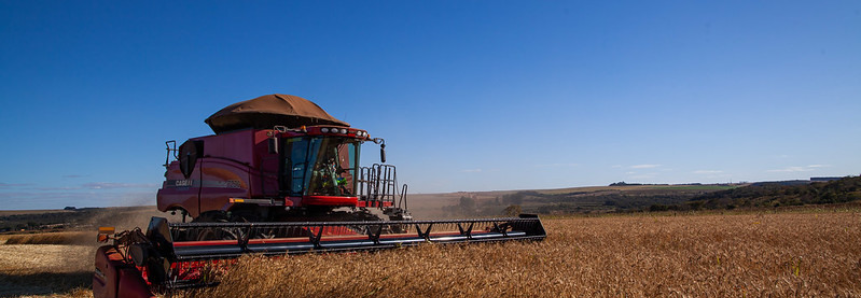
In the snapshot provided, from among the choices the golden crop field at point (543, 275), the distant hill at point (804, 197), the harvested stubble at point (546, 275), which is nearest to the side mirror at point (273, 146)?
the golden crop field at point (543, 275)

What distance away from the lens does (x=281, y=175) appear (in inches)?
332

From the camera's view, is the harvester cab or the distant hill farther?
the distant hill

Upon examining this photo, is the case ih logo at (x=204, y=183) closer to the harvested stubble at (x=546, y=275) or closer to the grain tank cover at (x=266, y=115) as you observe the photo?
the grain tank cover at (x=266, y=115)

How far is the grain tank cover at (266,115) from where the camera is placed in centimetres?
891

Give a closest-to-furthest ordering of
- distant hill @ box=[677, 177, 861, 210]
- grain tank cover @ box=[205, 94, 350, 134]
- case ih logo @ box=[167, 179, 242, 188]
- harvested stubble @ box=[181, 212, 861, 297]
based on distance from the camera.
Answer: harvested stubble @ box=[181, 212, 861, 297] < case ih logo @ box=[167, 179, 242, 188] < grain tank cover @ box=[205, 94, 350, 134] < distant hill @ box=[677, 177, 861, 210]

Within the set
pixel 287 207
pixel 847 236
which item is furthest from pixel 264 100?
pixel 847 236

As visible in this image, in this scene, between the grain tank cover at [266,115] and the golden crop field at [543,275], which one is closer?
the golden crop field at [543,275]

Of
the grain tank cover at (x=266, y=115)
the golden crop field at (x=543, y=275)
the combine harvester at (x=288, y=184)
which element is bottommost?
the golden crop field at (x=543, y=275)

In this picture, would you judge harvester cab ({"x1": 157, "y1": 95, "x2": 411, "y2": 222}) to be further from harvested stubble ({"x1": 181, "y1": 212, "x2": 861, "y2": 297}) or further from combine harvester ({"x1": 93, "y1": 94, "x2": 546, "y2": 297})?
harvested stubble ({"x1": 181, "y1": 212, "x2": 861, "y2": 297})

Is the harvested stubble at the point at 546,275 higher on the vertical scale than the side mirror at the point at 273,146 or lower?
lower

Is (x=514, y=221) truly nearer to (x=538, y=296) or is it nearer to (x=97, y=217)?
(x=538, y=296)

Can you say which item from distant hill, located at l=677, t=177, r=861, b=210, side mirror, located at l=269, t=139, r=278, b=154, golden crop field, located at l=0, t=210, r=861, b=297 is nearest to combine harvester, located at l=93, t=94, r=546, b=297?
side mirror, located at l=269, t=139, r=278, b=154

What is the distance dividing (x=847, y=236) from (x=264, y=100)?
9709 millimetres

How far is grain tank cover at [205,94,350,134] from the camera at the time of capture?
29.2ft
